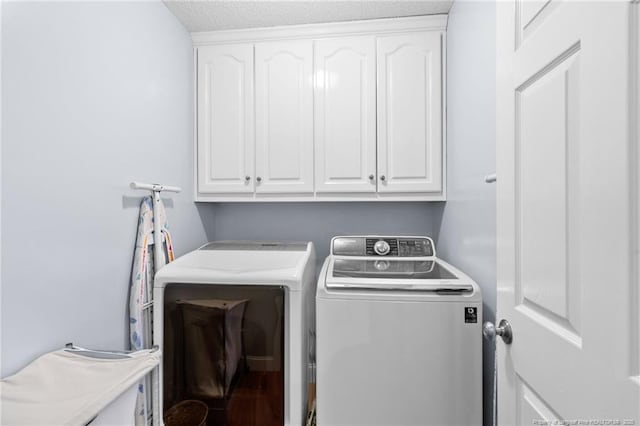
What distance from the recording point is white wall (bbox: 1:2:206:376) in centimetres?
89

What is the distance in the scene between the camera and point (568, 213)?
2.00 ft

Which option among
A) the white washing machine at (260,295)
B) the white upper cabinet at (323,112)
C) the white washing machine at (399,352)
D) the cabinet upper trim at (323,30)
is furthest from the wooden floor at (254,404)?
the cabinet upper trim at (323,30)

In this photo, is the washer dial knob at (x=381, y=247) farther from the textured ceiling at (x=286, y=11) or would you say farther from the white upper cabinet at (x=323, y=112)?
the textured ceiling at (x=286, y=11)

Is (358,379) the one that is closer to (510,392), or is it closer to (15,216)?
(510,392)

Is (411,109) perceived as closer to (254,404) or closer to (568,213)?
(568,213)

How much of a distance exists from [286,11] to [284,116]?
0.58 meters

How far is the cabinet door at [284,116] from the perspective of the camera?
1.89 meters

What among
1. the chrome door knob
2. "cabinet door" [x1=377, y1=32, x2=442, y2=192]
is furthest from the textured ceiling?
the chrome door knob

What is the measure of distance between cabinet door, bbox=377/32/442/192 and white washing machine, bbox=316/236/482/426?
30.0 inches

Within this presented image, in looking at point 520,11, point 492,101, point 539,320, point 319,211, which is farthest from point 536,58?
point 319,211

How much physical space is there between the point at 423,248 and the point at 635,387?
139 centimetres

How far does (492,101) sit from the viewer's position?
116 centimetres

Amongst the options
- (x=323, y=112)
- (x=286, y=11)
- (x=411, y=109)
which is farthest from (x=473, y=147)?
(x=286, y=11)

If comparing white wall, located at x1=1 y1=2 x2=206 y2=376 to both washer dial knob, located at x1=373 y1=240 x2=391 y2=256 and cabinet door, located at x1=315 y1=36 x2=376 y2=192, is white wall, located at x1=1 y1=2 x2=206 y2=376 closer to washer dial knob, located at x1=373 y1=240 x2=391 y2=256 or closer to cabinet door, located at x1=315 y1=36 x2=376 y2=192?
cabinet door, located at x1=315 y1=36 x2=376 y2=192
